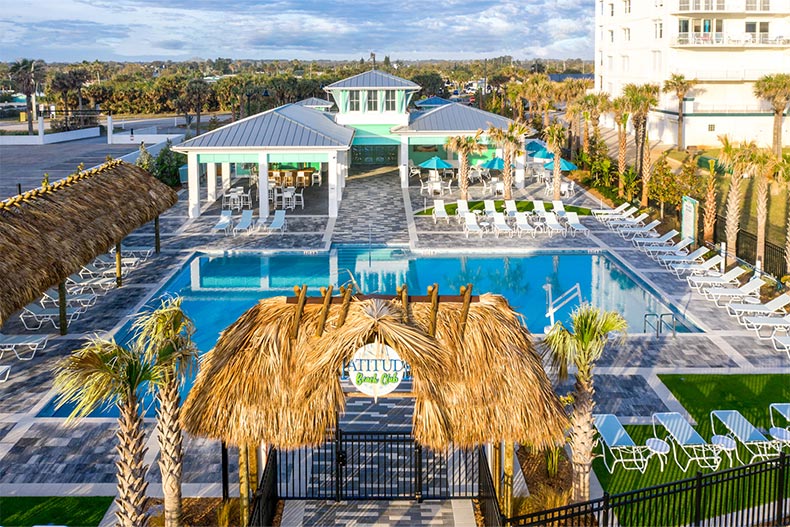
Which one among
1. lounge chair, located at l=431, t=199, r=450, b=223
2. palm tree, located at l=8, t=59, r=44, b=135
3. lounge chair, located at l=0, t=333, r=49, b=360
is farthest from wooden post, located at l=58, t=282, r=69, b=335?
palm tree, located at l=8, t=59, r=44, b=135

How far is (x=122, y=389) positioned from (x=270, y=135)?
22368 mm

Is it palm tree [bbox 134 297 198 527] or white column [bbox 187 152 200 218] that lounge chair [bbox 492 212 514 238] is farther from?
palm tree [bbox 134 297 198 527]

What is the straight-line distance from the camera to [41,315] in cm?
1772

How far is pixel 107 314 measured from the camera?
18625 mm

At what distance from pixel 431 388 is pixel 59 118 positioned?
61932 millimetres

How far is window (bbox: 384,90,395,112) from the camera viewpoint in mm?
37450

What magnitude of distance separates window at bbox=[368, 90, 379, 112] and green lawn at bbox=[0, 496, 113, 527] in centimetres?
2910

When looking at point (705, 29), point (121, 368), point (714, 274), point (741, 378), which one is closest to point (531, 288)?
point (714, 274)

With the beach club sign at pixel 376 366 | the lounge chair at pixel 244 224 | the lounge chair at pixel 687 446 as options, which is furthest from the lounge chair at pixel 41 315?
the lounge chair at pixel 687 446

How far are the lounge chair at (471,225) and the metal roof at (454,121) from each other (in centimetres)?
800

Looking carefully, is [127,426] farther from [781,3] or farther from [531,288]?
[781,3]

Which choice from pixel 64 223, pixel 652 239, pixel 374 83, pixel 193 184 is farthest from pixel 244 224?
pixel 652 239

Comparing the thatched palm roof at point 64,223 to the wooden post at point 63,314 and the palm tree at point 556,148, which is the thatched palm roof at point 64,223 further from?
the palm tree at point 556,148

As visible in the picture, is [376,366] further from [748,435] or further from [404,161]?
[404,161]
